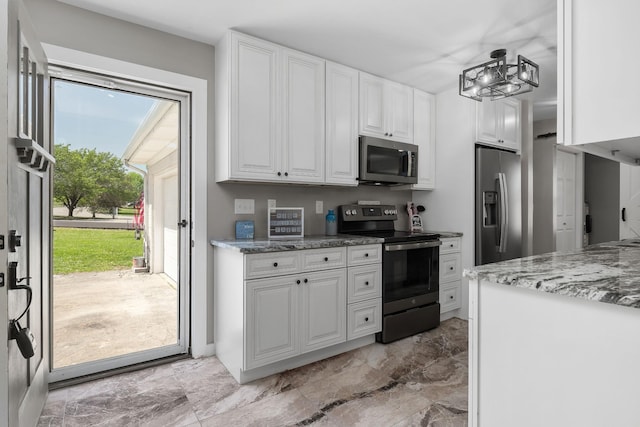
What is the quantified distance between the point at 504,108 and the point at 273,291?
10.4ft

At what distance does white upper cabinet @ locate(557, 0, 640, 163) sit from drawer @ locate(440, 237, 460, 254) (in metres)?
2.30

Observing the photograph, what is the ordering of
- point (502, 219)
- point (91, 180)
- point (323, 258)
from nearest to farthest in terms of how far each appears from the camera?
point (91, 180)
point (323, 258)
point (502, 219)

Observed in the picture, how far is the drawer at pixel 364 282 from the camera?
2668mm

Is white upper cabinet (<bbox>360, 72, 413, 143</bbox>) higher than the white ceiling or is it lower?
lower

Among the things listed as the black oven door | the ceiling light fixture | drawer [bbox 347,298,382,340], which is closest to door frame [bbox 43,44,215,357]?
drawer [bbox 347,298,382,340]

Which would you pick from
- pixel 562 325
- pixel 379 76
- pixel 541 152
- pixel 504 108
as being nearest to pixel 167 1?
pixel 379 76

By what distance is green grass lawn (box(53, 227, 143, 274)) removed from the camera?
2311 millimetres

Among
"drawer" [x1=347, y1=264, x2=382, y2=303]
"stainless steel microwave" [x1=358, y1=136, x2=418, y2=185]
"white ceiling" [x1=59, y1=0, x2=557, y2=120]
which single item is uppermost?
"white ceiling" [x1=59, y1=0, x2=557, y2=120]

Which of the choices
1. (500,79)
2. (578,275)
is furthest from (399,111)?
(578,275)

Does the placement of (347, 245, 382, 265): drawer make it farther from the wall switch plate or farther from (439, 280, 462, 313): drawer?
(439, 280, 462, 313): drawer

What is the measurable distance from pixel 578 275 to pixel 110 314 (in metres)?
2.72

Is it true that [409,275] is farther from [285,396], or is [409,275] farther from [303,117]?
[303,117]

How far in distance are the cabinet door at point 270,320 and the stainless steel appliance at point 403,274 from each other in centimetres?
87

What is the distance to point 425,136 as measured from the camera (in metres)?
3.63
